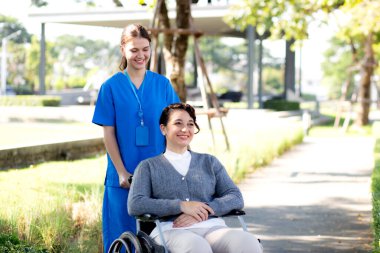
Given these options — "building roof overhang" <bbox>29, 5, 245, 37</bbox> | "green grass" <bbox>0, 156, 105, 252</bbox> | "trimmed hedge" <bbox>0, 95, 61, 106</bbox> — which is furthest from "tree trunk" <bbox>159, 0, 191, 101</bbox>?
"trimmed hedge" <bbox>0, 95, 61, 106</bbox>

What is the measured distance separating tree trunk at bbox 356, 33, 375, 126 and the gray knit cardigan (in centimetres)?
2236

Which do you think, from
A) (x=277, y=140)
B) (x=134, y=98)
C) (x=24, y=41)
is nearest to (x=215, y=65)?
(x=24, y=41)

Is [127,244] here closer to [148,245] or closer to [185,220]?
[148,245]

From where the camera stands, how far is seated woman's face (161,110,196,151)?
4.13 metres

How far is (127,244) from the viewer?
414 cm

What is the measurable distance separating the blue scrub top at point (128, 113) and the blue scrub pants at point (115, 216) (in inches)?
2.5

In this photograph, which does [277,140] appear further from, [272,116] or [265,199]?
[272,116]

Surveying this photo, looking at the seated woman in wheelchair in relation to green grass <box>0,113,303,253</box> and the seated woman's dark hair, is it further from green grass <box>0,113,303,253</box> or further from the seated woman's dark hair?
green grass <box>0,113,303,253</box>

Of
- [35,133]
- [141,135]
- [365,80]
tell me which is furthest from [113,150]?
[365,80]

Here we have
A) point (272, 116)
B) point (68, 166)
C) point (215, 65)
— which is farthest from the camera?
point (215, 65)

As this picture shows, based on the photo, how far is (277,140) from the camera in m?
16.1

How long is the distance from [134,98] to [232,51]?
9086 cm

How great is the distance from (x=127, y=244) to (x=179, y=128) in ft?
2.20

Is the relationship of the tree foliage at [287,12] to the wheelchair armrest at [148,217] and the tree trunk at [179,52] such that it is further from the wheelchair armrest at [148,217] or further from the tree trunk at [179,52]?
the wheelchair armrest at [148,217]
